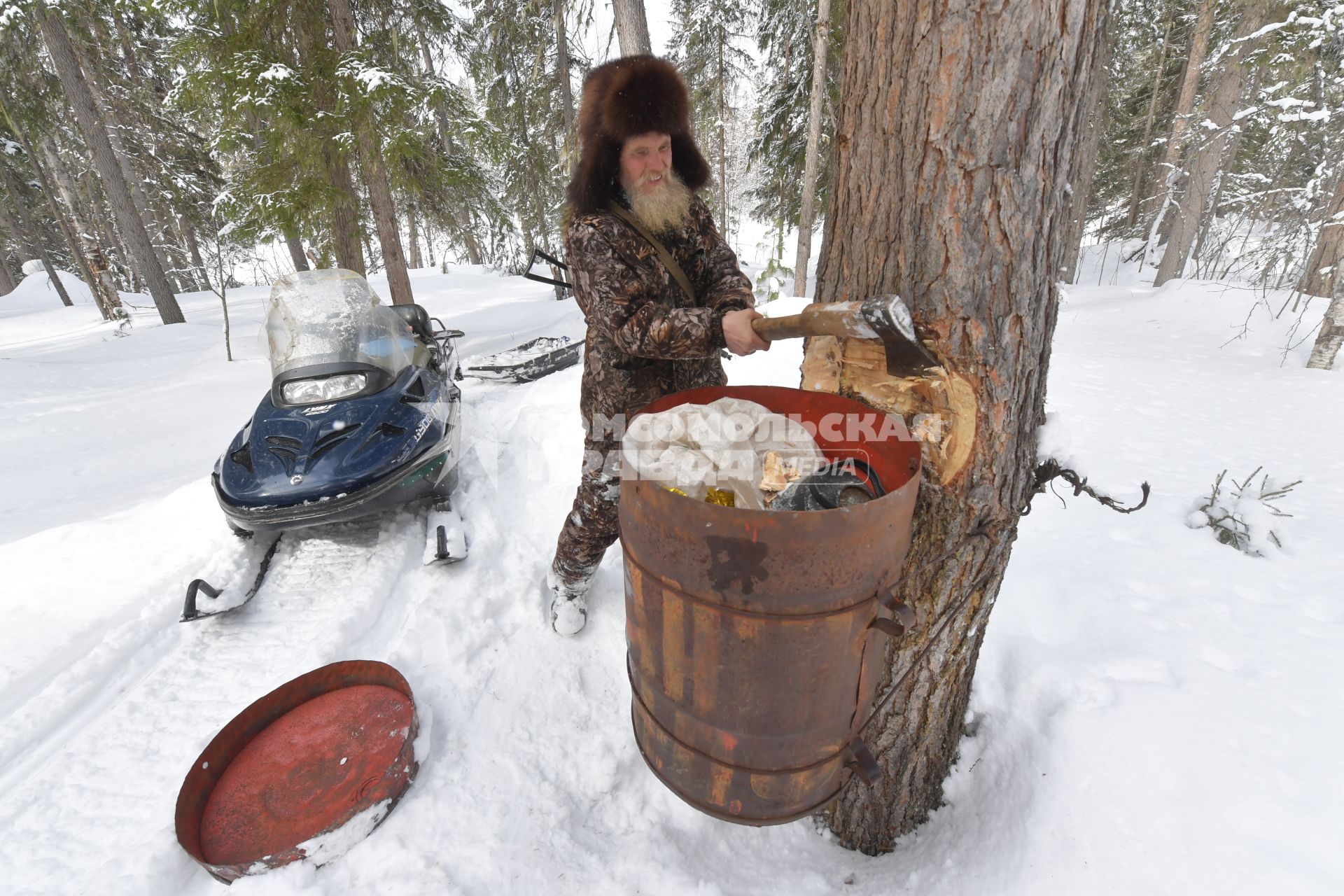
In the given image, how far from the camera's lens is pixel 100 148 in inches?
426

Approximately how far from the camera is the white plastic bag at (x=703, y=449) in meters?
1.41

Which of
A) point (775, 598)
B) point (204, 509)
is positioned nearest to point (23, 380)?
point (204, 509)

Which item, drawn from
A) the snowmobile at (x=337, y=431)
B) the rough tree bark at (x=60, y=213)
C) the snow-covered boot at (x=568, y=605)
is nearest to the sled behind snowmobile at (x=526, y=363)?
the snowmobile at (x=337, y=431)

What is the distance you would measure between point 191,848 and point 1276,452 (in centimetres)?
661

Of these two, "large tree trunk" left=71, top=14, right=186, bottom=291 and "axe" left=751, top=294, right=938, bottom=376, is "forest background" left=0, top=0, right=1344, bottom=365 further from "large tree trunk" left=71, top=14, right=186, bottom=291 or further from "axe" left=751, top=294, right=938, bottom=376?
"axe" left=751, top=294, right=938, bottom=376

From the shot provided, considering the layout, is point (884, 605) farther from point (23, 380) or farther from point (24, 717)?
point (23, 380)

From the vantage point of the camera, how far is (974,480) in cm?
145

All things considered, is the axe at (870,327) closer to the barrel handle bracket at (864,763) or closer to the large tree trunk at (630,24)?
the barrel handle bracket at (864,763)

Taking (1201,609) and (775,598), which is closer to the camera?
(775,598)

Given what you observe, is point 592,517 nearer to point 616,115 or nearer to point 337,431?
point 616,115

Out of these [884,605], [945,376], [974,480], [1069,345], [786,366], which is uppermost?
[945,376]

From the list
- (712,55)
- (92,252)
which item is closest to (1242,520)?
(712,55)

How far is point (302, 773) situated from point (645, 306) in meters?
2.04

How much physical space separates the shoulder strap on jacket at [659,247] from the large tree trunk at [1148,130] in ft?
54.5
